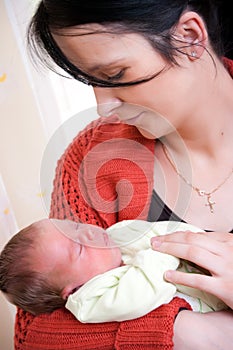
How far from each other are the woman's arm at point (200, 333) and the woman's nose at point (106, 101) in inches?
15.0

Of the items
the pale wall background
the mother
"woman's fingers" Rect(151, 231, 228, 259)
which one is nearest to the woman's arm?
the mother

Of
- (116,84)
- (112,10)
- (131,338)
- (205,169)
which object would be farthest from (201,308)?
(112,10)

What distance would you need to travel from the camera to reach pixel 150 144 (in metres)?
1.07

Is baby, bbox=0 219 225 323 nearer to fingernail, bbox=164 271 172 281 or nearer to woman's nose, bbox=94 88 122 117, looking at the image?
fingernail, bbox=164 271 172 281

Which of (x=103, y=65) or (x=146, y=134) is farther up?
(x=103, y=65)

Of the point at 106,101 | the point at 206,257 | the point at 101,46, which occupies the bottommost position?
the point at 206,257

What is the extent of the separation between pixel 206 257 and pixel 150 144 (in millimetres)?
304

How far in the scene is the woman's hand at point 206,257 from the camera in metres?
0.84

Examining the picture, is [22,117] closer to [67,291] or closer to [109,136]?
[109,136]

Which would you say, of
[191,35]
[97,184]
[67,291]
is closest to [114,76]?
[191,35]

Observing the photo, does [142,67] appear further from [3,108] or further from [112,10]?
[3,108]

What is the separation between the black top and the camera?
1021mm

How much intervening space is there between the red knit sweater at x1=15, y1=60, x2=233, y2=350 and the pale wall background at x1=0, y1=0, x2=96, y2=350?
1.62 feet

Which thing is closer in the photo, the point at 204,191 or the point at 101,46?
the point at 101,46
